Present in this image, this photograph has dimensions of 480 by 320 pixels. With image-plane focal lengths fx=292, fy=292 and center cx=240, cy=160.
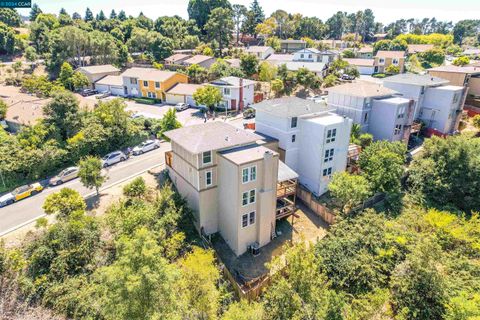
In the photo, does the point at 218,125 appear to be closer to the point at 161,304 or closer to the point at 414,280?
the point at 161,304

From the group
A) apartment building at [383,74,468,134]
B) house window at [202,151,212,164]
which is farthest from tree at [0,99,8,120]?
apartment building at [383,74,468,134]

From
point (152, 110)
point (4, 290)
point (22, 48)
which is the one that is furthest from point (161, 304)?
point (22, 48)

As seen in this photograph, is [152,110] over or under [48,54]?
under

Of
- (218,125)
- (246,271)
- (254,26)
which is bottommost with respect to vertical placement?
(246,271)

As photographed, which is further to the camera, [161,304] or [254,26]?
[254,26]

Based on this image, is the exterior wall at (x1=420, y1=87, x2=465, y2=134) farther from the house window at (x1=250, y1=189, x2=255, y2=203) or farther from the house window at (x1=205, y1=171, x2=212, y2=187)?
the house window at (x1=205, y1=171, x2=212, y2=187)
